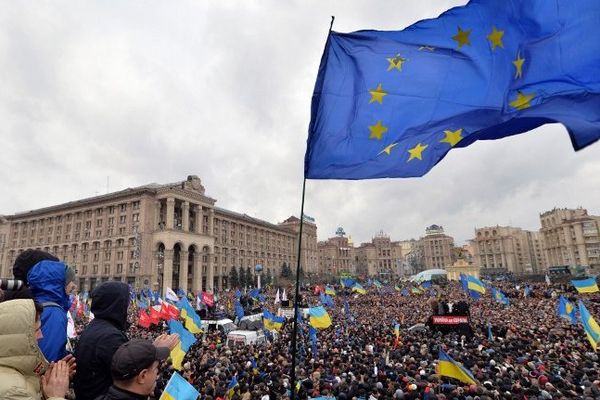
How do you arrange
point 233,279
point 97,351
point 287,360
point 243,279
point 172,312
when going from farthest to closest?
point 243,279 < point 233,279 < point 172,312 < point 287,360 < point 97,351

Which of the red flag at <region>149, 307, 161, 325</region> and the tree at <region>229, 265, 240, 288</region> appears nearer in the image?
the red flag at <region>149, 307, 161, 325</region>

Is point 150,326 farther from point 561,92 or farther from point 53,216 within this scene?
point 53,216

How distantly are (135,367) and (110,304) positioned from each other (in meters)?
1.11

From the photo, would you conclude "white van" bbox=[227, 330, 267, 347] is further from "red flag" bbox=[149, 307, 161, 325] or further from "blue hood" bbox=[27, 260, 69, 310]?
"blue hood" bbox=[27, 260, 69, 310]

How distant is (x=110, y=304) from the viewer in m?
3.31

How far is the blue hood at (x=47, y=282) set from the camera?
133 inches

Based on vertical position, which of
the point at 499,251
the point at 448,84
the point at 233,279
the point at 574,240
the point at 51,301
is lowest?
the point at 233,279

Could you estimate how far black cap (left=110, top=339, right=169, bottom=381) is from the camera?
2.40 meters

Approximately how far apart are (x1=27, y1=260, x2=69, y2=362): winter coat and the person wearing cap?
115cm

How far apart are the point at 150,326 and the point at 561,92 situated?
24.2 metres

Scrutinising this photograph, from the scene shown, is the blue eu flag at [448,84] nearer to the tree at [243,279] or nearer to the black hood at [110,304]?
the black hood at [110,304]

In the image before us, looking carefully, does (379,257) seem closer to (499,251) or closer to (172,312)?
(499,251)

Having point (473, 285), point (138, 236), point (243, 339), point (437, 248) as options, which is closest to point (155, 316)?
point (243, 339)

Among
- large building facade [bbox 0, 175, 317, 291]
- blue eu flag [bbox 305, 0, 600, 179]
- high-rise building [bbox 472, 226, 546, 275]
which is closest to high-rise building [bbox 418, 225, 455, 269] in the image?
high-rise building [bbox 472, 226, 546, 275]
